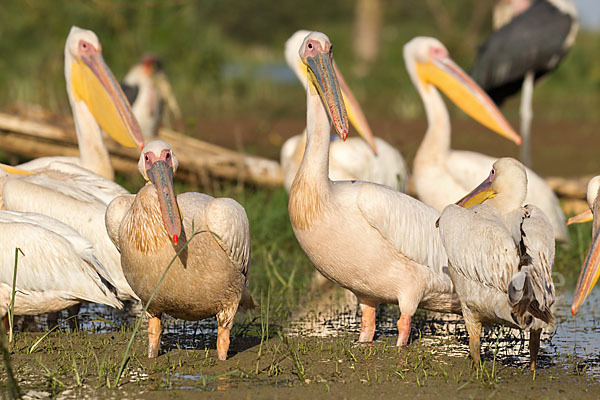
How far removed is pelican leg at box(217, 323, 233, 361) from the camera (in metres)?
4.05

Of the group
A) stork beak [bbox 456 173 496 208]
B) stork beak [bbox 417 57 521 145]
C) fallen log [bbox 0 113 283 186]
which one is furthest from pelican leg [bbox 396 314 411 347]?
fallen log [bbox 0 113 283 186]

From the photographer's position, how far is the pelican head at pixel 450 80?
21.4 feet

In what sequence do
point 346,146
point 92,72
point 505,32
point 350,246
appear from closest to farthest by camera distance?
point 350,246 < point 92,72 < point 346,146 < point 505,32

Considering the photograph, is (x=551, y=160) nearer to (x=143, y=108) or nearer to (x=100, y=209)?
(x=143, y=108)

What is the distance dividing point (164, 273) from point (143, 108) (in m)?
6.18

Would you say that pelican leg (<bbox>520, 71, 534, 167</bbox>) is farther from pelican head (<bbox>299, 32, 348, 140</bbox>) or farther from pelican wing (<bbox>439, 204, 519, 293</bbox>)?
pelican wing (<bbox>439, 204, 519, 293</bbox>)

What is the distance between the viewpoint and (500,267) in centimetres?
377

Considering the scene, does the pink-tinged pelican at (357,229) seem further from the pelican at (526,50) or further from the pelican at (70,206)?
the pelican at (526,50)

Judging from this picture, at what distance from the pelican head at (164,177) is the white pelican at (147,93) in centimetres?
514

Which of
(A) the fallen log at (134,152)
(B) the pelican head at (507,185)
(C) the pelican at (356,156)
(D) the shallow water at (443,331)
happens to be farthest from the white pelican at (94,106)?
(B) the pelican head at (507,185)

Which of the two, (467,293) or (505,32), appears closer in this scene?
(467,293)

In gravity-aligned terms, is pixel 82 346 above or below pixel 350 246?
below

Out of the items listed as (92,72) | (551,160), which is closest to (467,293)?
A: (92,72)

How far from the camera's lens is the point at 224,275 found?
407 cm
